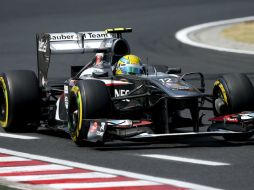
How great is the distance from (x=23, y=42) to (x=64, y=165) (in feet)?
57.6

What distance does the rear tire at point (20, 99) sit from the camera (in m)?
14.0

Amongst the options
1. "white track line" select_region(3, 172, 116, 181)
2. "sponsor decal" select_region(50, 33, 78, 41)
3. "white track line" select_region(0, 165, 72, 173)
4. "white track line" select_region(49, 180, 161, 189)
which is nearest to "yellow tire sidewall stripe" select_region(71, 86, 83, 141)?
"white track line" select_region(0, 165, 72, 173)

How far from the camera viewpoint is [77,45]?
50.0ft

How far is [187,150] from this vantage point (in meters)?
12.1

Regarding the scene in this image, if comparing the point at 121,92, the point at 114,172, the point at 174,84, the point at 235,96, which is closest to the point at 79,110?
the point at 121,92

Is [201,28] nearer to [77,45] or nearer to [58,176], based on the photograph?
[77,45]

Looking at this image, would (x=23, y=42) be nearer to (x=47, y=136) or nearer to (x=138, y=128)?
(x=47, y=136)

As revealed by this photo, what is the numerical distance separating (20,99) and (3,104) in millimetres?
684

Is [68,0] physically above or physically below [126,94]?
above

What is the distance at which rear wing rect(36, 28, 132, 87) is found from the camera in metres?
14.5

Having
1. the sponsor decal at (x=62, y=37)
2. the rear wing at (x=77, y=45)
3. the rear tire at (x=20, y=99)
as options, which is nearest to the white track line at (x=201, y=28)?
the rear wing at (x=77, y=45)

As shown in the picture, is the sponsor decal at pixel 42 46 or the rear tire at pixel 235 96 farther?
the sponsor decal at pixel 42 46

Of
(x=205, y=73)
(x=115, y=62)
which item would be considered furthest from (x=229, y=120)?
(x=205, y=73)

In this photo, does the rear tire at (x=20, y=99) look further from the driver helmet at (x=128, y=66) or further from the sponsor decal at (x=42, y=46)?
the driver helmet at (x=128, y=66)
